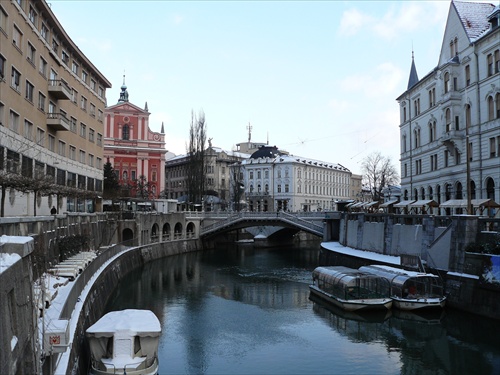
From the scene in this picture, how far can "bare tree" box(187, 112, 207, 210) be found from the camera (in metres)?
→ 81.8

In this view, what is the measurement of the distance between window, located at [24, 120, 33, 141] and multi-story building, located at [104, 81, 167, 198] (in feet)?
181

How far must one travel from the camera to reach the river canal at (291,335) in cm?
2134

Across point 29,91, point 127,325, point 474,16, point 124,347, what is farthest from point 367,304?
point 474,16

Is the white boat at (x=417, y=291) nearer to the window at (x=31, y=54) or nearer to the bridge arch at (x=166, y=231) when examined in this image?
the window at (x=31, y=54)

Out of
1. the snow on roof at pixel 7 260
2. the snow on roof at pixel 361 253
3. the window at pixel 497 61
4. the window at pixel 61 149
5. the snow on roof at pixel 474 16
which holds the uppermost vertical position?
the snow on roof at pixel 474 16

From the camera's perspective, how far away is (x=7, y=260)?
11.8 m

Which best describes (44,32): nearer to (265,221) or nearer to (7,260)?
(7,260)

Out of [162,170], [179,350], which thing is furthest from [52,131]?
[162,170]

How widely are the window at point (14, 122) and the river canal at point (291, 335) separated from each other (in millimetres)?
14542

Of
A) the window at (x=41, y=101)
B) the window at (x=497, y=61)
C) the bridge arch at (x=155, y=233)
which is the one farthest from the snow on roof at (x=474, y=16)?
the bridge arch at (x=155, y=233)

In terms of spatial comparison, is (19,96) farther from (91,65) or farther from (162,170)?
(162,170)

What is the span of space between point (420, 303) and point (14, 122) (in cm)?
3142

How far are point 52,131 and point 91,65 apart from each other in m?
16.2

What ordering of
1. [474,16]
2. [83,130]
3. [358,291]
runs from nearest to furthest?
[358,291] → [474,16] → [83,130]
